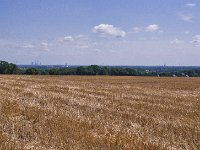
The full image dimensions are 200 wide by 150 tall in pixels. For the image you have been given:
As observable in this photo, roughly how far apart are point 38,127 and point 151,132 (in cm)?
292

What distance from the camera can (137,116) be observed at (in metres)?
12.2

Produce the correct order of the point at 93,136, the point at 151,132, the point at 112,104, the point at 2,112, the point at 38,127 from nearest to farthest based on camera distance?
the point at 93,136, the point at 38,127, the point at 151,132, the point at 2,112, the point at 112,104

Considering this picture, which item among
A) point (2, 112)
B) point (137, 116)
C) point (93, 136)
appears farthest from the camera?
point (137, 116)

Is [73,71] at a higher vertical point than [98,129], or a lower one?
lower

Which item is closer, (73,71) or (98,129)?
(98,129)

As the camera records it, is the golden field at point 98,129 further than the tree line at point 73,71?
No

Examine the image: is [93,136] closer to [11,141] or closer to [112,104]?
[11,141]

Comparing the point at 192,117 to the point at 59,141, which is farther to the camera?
the point at 192,117

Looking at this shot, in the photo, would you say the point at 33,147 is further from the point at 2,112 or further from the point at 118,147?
the point at 2,112

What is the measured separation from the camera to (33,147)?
7.51 m

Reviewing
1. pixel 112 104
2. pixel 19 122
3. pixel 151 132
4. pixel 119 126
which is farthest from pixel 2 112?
pixel 112 104

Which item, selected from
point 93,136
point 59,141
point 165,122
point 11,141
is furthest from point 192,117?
point 11,141

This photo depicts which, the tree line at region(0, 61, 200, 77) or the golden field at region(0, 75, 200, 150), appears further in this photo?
the tree line at region(0, 61, 200, 77)

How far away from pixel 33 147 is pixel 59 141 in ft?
2.11
